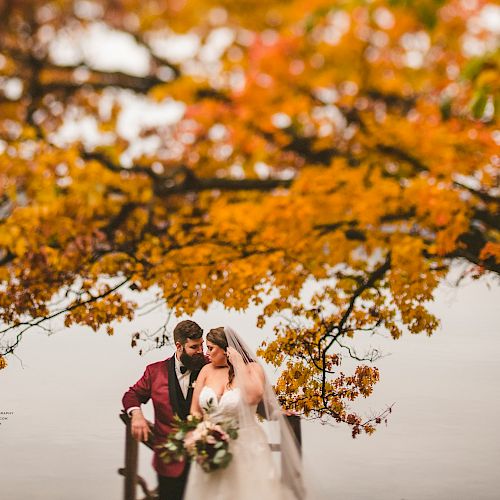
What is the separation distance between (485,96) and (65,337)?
6615 centimetres

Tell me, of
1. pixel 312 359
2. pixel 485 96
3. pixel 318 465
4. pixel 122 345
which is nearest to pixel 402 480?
pixel 318 465

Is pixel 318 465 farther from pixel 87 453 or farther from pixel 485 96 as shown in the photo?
pixel 485 96

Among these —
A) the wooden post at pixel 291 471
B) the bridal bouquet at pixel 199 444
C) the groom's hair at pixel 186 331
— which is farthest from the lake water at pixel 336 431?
the groom's hair at pixel 186 331

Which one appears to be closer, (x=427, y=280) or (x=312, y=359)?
(x=427, y=280)

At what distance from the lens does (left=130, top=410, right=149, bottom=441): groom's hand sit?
22.6 ft

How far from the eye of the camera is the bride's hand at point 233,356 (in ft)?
23.5

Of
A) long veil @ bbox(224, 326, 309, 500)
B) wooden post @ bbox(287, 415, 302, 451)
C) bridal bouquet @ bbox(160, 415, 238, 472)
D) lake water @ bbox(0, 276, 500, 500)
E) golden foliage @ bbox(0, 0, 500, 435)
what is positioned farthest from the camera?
lake water @ bbox(0, 276, 500, 500)

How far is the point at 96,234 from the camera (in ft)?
20.4

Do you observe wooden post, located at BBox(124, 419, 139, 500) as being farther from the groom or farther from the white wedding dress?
the white wedding dress

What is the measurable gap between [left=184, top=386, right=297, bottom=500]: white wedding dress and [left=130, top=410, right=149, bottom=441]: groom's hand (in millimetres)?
489

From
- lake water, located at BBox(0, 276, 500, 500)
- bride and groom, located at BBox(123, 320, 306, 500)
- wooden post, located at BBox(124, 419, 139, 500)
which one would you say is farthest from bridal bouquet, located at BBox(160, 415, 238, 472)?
lake water, located at BBox(0, 276, 500, 500)

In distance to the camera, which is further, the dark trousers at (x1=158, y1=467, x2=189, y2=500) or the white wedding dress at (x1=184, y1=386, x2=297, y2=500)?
the dark trousers at (x1=158, y1=467, x2=189, y2=500)

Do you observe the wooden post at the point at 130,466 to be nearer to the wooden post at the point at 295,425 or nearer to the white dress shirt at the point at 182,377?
the white dress shirt at the point at 182,377

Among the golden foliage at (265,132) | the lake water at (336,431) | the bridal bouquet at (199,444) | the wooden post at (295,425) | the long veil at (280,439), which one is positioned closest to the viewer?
the golden foliage at (265,132)
